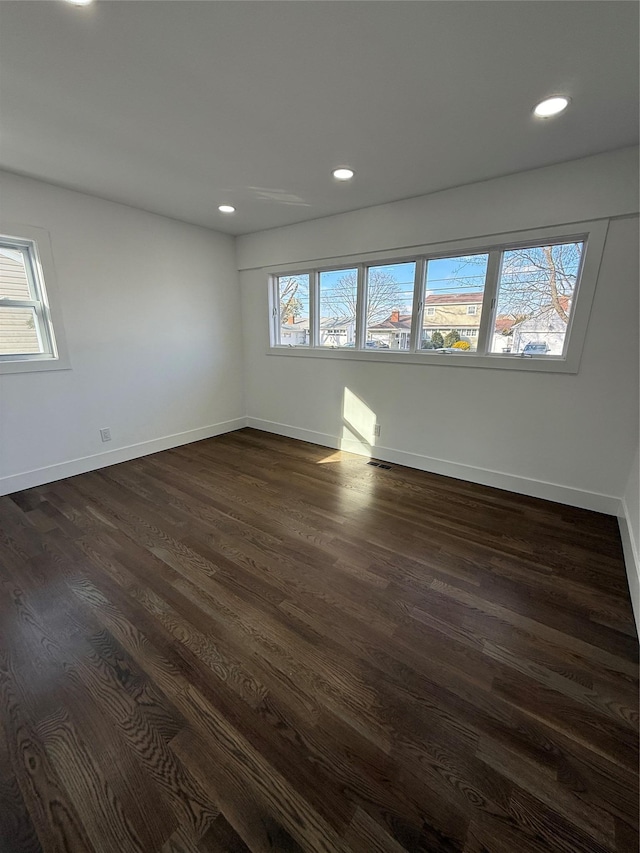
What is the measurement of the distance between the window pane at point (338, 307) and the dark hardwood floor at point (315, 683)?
2164 millimetres

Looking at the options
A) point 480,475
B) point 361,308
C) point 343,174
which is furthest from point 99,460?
point 480,475

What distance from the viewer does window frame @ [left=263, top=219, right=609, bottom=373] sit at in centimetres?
247

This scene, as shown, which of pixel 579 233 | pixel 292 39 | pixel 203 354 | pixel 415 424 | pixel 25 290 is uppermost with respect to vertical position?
pixel 292 39

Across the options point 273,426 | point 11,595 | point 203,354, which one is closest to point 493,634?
point 11,595

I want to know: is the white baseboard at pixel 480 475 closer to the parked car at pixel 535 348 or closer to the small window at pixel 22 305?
the parked car at pixel 535 348

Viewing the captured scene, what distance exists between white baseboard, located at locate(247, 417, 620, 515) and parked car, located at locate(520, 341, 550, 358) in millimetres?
1073

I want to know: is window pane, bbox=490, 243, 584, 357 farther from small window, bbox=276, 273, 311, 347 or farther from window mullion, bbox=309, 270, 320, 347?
small window, bbox=276, 273, 311, 347

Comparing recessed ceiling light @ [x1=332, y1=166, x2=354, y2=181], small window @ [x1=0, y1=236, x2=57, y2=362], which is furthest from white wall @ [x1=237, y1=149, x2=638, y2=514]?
small window @ [x1=0, y1=236, x2=57, y2=362]

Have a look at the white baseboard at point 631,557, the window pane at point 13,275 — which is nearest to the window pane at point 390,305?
the white baseboard at point 631,557

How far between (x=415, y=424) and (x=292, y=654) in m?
2.48

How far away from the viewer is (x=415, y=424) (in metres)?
3.47

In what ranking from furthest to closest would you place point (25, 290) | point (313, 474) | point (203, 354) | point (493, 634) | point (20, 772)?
point (203, 354) → point (313, 474) → point (25, 290) → point (493, 634) → point (20, 772)

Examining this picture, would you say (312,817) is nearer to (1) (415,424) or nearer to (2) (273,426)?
(1) (415,424)

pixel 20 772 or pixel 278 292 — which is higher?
pixel 278 292
